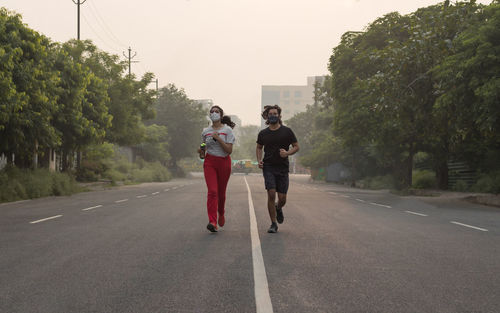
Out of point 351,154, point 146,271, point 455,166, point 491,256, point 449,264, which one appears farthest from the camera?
point 351,154

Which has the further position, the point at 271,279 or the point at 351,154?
the point at 351,154

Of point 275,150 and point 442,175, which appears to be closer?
point 275,150

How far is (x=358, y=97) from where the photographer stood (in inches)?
1015

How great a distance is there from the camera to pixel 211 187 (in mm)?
8141

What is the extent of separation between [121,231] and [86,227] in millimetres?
960

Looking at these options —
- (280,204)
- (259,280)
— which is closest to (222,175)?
(280,204)

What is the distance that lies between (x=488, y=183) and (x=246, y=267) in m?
22.6

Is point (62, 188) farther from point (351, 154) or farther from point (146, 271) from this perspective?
point (351, 154)

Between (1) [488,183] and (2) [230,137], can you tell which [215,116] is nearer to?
(2) [230,137]

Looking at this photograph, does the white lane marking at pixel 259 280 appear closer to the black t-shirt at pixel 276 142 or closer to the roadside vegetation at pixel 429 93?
the black t-shirt at pixel 276 142

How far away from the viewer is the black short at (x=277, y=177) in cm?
824

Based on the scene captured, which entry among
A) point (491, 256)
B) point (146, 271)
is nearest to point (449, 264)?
point (491, 256)

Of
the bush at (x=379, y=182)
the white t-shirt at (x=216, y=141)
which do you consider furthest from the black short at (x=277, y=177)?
the bush at (x=379, y=182)

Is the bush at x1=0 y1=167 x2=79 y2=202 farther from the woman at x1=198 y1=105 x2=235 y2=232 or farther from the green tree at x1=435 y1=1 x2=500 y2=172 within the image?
the green tree at x1=435 y1=1 x2=500 y2=172
